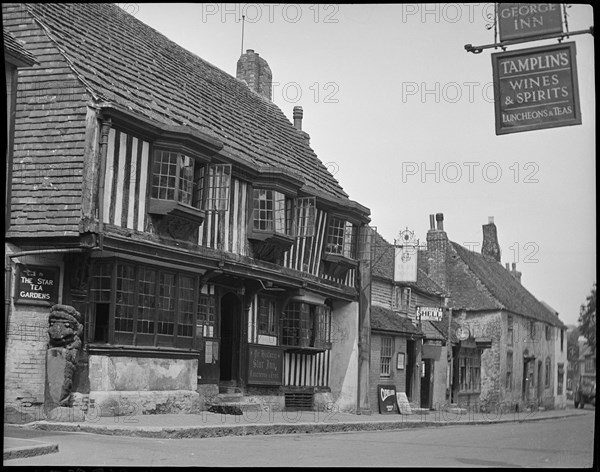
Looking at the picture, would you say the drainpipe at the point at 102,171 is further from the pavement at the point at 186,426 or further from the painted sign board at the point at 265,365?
the painted sign board at the point at 265,365

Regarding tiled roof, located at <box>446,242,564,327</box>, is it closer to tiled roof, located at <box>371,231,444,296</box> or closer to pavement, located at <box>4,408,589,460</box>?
tiled roof, located at <box>371,231,444,296</box>

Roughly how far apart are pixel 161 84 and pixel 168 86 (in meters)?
0.33

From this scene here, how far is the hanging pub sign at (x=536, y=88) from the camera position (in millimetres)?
10336

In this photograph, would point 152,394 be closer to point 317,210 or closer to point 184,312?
point 184,312

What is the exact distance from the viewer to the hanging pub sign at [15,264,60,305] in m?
15.2

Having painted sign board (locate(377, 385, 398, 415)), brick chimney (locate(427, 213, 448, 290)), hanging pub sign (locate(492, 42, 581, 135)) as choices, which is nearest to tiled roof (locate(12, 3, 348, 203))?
painted sign board (locate(377, 385, 398, 415))

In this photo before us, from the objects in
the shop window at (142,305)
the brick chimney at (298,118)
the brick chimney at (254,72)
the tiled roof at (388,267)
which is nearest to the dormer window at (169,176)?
the shop window at (142,305)

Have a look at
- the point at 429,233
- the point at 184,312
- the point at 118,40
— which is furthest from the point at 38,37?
the point at 429,233

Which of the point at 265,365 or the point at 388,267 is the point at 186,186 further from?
the point at 388,267

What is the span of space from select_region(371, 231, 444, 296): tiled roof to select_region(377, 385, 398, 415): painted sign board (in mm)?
3688

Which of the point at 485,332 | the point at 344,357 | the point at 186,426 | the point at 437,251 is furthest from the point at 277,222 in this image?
the point at 485,332

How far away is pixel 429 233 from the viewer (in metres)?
40.8

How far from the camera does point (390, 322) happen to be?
30.2 m

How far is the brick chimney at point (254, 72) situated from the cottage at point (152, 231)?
4300 mm
